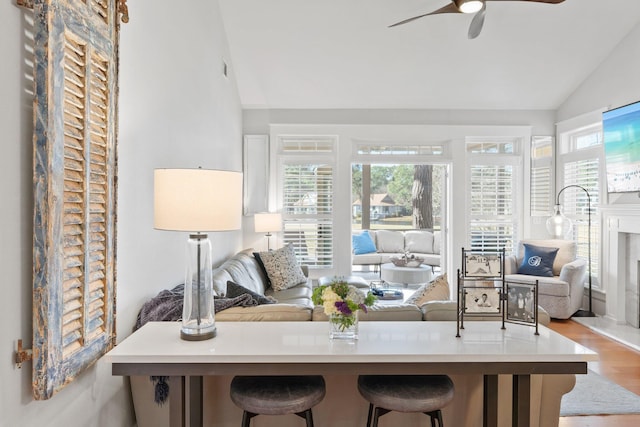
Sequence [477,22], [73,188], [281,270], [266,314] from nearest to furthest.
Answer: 1. [73,188]
2. [266,314]
3. [477,22]
4. [281,270]

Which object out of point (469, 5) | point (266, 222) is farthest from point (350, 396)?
point (266, 222)

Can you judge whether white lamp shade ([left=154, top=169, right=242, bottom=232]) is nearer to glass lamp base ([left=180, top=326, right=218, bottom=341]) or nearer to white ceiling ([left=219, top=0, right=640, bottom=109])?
glass lamp base ([left=180, top=326, right=218, bottom=341])

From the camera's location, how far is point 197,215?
1803 millimetres

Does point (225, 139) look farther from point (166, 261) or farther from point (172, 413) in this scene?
point (172, 413)

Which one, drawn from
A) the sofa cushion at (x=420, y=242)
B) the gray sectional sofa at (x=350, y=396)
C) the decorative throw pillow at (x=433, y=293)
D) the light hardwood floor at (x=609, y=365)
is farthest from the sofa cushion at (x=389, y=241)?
the gray sectional sofa at (x=350, y=396)

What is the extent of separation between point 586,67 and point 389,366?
201 inches

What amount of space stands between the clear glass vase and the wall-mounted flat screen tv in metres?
4.08

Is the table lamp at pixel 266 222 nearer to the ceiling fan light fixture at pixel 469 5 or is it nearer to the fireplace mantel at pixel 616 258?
the ceiling fan light fixture at pixel 469 5

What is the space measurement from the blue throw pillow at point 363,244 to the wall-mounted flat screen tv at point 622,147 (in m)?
4.33

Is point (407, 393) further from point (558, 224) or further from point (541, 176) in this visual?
point (541, 176)

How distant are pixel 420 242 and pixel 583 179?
3.55m

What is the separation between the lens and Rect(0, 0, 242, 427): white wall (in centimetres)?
130

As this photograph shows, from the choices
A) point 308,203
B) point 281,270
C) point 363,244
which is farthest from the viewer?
point 363,244

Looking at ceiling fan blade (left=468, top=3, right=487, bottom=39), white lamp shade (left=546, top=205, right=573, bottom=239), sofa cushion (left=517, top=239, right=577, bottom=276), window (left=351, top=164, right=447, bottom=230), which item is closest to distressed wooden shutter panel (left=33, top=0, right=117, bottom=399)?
ceiling fan blade (left=468, top=3, right=487, bottom=39)
